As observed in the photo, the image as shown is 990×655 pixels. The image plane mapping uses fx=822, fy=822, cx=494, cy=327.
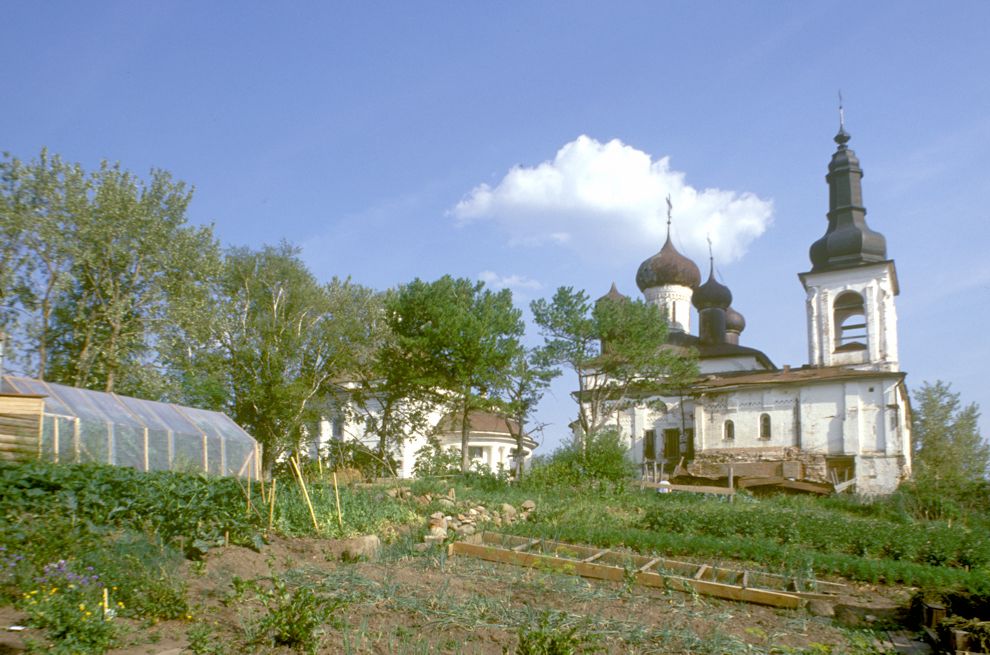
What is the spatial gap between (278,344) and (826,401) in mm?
23854

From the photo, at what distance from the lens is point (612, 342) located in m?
36.5

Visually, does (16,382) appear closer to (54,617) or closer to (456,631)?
(54,617)

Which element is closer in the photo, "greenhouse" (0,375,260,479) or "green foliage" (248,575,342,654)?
"green foliage" (248,575,342,654)

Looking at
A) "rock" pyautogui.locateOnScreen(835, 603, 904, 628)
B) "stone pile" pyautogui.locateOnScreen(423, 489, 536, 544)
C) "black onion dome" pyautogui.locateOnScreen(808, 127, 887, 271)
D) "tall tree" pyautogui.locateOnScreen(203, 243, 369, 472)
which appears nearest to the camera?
"rock" pyautogui.locateOnScreen(835, 603, 904, 628)

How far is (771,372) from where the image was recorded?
4034cm

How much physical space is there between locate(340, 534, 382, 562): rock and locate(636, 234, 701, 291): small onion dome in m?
39.6

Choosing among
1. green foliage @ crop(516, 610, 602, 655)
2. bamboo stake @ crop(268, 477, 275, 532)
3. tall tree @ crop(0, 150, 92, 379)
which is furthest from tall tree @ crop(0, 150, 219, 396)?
green foliage @ crop(516, 610, 602, 655)

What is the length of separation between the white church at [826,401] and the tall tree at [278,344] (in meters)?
12.3

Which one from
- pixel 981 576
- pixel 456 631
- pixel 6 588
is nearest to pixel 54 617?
pixel 6 588

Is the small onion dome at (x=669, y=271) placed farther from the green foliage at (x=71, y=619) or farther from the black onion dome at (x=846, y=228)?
the green foliage at (x=71, y=619)

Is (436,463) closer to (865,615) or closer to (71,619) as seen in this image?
(865,615)

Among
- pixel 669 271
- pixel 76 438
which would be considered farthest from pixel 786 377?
pixel 76 438

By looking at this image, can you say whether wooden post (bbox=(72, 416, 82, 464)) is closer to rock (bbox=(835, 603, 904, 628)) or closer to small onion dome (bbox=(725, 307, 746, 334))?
rock (bbox=(835, 603, 904, 628))

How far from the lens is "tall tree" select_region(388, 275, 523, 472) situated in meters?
31.3
